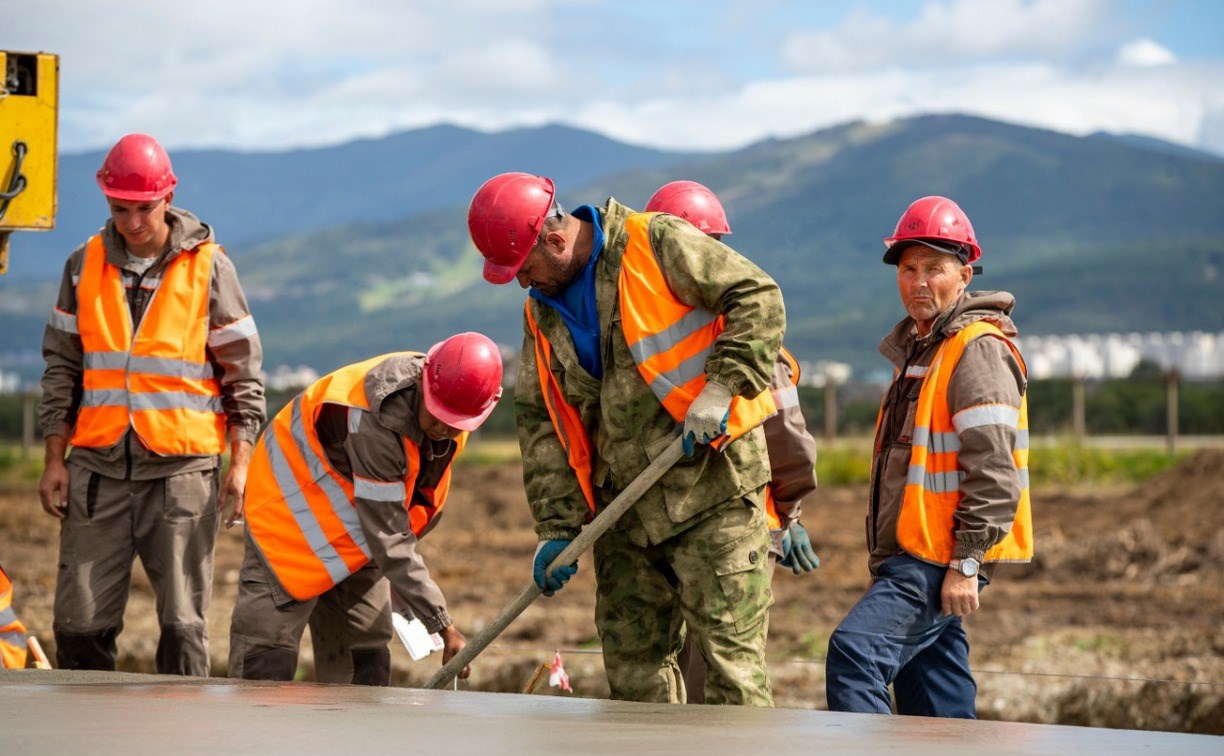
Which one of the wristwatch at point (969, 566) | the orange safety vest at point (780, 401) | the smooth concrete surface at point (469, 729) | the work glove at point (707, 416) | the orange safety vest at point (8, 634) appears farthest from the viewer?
the orange safety vest at point (8, 634)

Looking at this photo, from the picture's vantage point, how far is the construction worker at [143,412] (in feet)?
19.5

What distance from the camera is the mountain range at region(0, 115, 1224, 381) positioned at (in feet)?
393

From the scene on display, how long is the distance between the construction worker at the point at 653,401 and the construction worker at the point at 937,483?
1.12ft

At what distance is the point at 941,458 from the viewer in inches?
182

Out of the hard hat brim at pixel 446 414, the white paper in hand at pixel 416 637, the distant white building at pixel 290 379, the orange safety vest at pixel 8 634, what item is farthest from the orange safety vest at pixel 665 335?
the distant white building at pixel 290 379

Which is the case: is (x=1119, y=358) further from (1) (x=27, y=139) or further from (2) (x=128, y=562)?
(2) (x=128, y=562)

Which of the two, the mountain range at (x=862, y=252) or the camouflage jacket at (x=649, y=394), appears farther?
the mountain range at (x=862, y=252)

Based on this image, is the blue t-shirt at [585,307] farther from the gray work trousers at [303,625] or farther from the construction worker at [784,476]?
the gray work trousers at [303,625]

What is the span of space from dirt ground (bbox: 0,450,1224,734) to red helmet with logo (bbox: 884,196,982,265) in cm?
157

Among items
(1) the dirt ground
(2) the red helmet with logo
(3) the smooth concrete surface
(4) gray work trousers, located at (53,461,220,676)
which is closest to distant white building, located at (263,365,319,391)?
(1) the dirt ground

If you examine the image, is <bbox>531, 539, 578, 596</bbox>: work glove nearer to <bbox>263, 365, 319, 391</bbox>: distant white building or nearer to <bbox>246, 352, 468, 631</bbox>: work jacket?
<bbox>246, 352, 468, 631</bbox>: work jacket

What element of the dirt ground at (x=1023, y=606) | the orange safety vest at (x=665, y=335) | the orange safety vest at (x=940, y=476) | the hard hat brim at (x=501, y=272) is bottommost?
the dirt ground at (x=1023, y=606)

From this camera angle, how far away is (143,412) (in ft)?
19.5

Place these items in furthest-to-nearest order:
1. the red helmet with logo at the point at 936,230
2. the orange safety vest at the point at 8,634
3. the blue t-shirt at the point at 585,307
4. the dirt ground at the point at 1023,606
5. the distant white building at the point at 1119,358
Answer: the distant white building at the point at 1119,358 → the dirt ground at the point at 1023,606 → the orange safety vest at the point at 8,634 → the red helmet with logo at the point at 936,230 → the blue t-shirt at the point at 585,307
